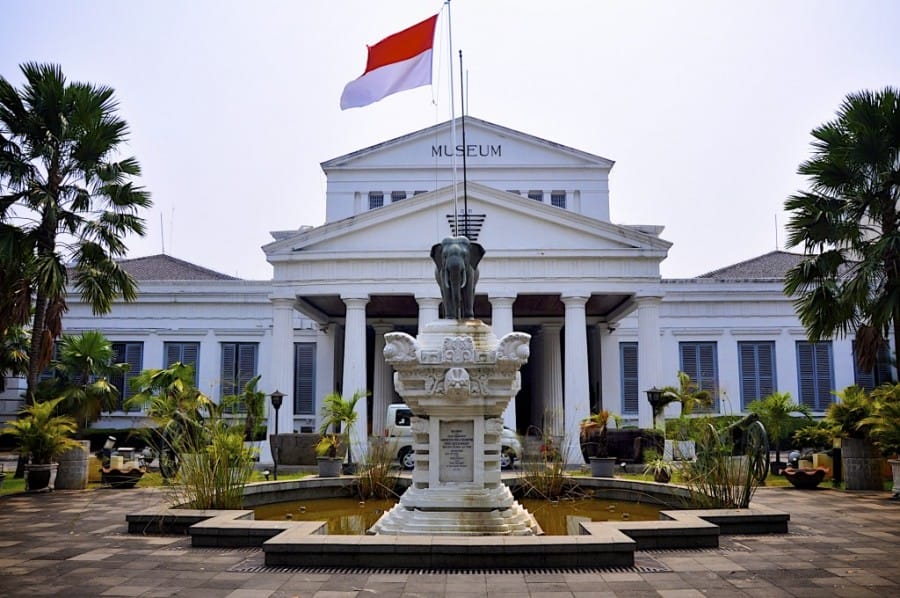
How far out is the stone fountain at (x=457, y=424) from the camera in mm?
10000

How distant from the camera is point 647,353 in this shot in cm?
2767

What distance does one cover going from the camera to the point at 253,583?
304 inches

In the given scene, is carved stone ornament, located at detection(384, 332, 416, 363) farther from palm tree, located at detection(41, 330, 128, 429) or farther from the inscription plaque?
palm tree, located at detection(41, 330, 128, 429)

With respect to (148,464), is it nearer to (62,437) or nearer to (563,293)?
(62,437)

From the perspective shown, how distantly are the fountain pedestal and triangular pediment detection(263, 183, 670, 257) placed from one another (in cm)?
1822

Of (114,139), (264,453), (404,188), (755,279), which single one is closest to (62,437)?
(114,139)

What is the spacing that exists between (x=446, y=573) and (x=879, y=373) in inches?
1120

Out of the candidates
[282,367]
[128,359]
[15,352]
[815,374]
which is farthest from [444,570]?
[128,359]

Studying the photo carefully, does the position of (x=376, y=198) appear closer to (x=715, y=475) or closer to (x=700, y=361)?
(x=700, y=361)

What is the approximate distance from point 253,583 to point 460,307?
4695mm

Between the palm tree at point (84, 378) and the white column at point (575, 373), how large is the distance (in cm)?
1556

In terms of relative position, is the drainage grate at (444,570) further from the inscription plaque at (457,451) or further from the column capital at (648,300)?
the column capital at (648,300)

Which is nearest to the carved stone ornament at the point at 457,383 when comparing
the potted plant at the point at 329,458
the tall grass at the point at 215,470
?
the tall grass at the point at 215,470

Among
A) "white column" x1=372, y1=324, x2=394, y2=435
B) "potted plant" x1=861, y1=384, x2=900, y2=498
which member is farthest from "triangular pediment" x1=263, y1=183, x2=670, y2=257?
"potted plant" x1=861, y1=384, x2=900, y2=498
